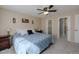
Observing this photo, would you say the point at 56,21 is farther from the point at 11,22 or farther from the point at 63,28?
the point at 11,22

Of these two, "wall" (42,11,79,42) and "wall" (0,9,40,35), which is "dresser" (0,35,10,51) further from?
"wall" (42,11,79,42)

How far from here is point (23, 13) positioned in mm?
1987

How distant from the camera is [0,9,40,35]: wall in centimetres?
204

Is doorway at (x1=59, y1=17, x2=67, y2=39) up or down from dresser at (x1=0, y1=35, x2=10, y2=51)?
up

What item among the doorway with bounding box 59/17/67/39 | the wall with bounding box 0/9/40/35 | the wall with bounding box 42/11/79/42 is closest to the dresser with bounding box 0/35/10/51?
the wall with bounding box 0/9/40/35

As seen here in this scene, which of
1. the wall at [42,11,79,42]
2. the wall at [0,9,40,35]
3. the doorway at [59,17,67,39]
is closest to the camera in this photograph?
the wall at [0,9,40,35]

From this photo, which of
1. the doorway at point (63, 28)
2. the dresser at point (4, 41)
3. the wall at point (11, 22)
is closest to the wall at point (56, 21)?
the doorway at point (63, 28)

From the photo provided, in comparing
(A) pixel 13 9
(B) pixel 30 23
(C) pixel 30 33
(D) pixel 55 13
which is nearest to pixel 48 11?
(D) pixel 55 13

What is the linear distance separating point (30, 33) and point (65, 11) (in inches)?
41.3

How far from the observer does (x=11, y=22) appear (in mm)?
2051

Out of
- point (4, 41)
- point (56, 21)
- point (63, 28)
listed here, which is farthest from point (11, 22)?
point (63, 28)

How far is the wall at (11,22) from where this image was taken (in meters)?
2.04

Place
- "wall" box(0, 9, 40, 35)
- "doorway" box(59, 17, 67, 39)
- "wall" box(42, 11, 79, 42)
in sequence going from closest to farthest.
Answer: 1. "wall" box(0, 9, 40, 35)
2. "wall" box(42, 11, 79, 42)
3. "doorway" box(59, 17, 67, 39)
